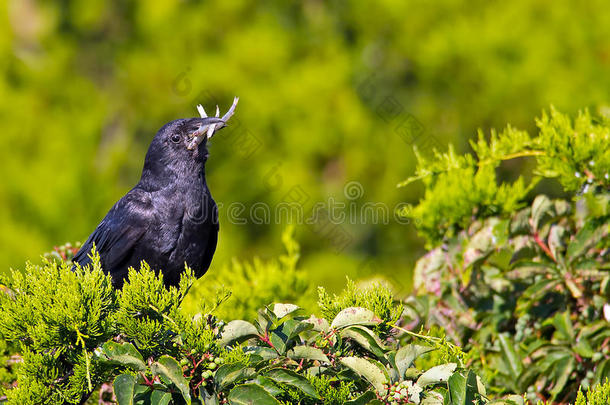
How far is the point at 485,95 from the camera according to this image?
10289 millimetres

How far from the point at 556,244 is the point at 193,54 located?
8.00 meters

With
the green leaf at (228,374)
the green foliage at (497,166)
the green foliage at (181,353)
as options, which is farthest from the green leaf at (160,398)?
the green foliage at (497,166)

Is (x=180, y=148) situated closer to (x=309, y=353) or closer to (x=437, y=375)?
(x=309, y=353)

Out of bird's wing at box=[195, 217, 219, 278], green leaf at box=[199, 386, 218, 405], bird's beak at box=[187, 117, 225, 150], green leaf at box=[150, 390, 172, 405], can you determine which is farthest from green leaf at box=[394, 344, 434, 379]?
bird's beak at box=[187, 117, 225, 150]

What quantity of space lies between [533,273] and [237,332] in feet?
4.82

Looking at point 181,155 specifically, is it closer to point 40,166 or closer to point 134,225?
point 134,225

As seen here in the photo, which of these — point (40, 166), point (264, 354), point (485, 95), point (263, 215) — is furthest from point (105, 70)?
point (264, 354)

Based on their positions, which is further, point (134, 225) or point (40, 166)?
point (40, 166)

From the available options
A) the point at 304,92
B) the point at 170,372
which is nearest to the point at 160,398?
the point at 170,372

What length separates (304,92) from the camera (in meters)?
10.0

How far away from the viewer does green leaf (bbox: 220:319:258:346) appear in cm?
208

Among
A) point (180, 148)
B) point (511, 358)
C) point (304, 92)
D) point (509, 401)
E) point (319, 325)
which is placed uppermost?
point (304, 92)

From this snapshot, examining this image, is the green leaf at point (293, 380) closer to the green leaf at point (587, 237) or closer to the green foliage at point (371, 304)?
the green foliage at point (371, 304)

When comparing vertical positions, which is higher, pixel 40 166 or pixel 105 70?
pixel 105 70
